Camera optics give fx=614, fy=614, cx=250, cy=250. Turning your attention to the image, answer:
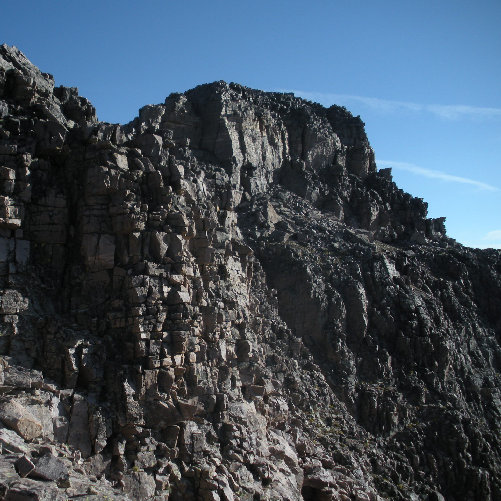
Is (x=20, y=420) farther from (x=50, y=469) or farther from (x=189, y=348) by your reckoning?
(x=189, y=348)

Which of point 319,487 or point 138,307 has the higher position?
point 138,307

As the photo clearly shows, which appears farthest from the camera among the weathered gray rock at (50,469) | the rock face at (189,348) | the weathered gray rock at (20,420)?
the rock face at (189,348)

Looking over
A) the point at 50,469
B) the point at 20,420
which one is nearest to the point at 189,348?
the point at 20,420

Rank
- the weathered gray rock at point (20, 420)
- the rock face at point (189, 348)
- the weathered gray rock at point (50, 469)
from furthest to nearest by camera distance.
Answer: the rock face at point (189, 348) < the weathered gray rock at point (20, 420) < the weathered gray rock at point (50, 469)

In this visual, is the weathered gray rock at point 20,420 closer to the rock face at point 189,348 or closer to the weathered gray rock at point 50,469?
the rock face at point 189,348

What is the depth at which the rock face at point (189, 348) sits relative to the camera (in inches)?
796

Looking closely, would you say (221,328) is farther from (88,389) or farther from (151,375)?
(88,389)

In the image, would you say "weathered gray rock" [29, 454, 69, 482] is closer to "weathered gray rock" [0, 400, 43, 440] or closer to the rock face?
the rock face

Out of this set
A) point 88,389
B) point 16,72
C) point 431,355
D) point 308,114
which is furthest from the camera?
point 308,114

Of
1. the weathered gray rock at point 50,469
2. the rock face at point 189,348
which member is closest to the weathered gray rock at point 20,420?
the rock face at point 189,348

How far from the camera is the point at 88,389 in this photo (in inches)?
819

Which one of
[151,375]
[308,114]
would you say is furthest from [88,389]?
[308,114]

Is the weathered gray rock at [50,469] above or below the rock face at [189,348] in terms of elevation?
below

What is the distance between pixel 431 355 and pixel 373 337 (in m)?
4.47
